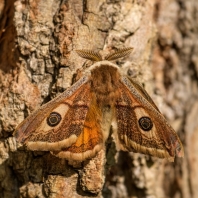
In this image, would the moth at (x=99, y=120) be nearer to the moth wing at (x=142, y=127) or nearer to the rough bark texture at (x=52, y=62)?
the moth wing at (x=142, y=127)

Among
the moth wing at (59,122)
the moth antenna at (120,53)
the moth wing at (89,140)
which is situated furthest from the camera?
the moth antenna at (120,53)

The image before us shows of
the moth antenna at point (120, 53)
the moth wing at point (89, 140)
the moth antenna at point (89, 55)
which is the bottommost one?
the moth wing at point (89, 140)

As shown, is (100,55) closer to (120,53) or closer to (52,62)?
(120,53)

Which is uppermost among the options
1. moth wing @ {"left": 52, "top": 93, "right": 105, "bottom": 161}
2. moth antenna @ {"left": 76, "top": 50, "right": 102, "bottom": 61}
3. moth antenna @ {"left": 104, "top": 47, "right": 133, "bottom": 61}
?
moth antenna @ {"left": 104, "top": 47, "right": 133, "bottom": 61}

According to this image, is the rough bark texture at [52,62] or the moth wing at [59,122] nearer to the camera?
the moth wing at [59,122]

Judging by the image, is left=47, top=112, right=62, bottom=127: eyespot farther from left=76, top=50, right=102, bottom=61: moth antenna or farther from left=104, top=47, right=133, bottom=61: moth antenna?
left=104, top=47, right=133, bottom=61: moth antenna

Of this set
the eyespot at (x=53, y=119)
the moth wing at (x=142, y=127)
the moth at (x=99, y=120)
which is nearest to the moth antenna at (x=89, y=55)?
the moth at (x=99, y=120)

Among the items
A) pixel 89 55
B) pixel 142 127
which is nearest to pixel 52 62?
pixel 89 55

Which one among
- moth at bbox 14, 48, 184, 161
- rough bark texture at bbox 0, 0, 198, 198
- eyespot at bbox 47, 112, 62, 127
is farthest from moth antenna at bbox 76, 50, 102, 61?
eyespot at bbox 47, 112, 62, 127
